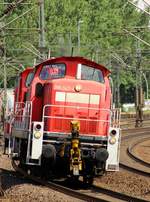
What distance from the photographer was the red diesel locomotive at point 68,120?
17.4 metres

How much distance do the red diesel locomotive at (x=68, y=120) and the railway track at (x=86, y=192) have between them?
0.40 m

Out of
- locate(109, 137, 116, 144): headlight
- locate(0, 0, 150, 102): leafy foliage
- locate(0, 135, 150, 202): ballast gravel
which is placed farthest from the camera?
locate(0, 0, 150, 102): leafy foliage

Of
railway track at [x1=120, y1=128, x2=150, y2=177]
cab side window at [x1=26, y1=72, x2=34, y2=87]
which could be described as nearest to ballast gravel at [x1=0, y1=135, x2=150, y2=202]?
railway track at [x1=120, y1=128, x2=150, y2=177]

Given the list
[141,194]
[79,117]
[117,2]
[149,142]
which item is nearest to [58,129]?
[79,117]

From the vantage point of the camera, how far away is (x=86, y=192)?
680 inches

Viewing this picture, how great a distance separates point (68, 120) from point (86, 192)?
2.36 meters

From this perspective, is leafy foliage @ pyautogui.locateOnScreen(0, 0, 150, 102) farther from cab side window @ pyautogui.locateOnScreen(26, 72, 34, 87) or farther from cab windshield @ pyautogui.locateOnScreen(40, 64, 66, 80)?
cab windshield @ pyautogui.locateOnScreen(40, 64, 66, 80)

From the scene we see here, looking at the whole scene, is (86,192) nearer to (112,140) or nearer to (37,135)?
(112,140)

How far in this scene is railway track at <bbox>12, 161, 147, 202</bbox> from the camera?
15.7 metres

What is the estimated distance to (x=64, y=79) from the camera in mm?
18656

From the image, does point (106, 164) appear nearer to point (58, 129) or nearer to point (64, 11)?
point (58, 129)

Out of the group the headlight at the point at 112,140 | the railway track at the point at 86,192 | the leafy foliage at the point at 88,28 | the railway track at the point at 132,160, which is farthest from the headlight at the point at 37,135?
the leafy foliage at the point at 88,28

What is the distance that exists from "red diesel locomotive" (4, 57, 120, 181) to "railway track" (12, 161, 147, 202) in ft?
1.31

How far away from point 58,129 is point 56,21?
56373mm
